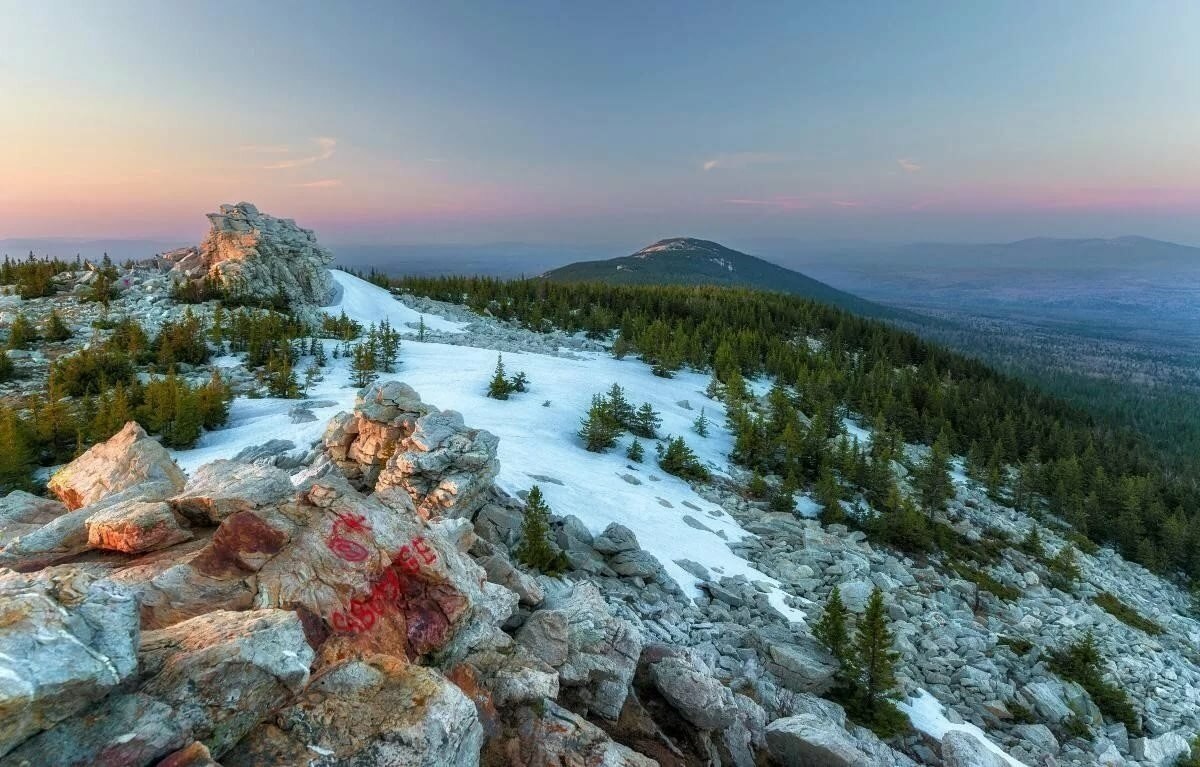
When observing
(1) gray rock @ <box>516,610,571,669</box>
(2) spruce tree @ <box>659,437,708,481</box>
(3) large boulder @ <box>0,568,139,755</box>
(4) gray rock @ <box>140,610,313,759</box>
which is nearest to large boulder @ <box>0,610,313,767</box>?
(4) gray rock @ <box>140,610,313,759</box>

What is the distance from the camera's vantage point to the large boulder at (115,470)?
12453mm

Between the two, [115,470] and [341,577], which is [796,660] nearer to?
[341,577]

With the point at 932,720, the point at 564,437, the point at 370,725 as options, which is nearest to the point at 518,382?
the point at 564,437

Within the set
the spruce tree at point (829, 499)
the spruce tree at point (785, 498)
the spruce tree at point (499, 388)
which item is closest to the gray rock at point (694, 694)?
the spruce tree at point (785, 498)

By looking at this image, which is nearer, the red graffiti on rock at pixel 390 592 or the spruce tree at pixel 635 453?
the red graffiti on rock at pixel 390 592

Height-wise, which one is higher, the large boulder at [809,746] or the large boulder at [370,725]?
the large boulder at [370,725]

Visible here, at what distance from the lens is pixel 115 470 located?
1277cm

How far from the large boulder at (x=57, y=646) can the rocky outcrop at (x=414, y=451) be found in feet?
28.6

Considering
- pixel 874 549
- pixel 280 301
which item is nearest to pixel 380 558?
pixel 874 549

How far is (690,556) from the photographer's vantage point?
18078 millimetres

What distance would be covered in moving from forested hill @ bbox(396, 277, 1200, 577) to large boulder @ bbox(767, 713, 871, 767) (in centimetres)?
1713

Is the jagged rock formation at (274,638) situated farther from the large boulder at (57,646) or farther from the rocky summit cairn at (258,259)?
the rocky summit cairn at (258,259)

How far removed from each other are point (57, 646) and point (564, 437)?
21728 mm

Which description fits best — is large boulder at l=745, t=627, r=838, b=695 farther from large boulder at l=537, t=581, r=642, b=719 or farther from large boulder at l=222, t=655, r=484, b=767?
large boulder at l=222, t=655, r=484, b=767
